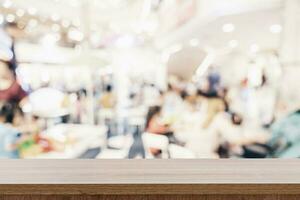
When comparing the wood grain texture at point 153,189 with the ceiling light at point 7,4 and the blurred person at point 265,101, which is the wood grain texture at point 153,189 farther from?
the ceiling light at point 7,4

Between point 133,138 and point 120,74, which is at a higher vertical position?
point 120,74

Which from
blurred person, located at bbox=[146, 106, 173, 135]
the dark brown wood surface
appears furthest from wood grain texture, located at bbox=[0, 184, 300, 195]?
blurred person, located at bbox=[146, 106, 173, 135]

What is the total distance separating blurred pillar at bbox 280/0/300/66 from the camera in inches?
31.4

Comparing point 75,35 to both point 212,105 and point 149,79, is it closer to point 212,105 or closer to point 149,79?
point 149,79

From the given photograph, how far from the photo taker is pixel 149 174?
2.55 ft

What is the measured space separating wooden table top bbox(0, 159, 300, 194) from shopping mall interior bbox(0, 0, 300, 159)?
2 centimetres

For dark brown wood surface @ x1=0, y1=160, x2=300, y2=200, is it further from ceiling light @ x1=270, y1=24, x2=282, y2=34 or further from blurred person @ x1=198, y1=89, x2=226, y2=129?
ceiling light @ x1=270, y1=24, x2=282, y2=34

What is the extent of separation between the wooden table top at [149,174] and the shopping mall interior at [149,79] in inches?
0.7

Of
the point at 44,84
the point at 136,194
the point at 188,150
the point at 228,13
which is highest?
the point at 228,13

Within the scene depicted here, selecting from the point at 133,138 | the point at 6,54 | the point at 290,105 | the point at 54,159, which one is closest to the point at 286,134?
the point at 290,105

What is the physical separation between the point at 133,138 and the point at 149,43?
20 cm

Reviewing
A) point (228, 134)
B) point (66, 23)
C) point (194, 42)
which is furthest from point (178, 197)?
point (66, 23)

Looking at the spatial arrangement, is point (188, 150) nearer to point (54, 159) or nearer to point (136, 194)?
point (136, 194)

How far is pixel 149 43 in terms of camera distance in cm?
81
